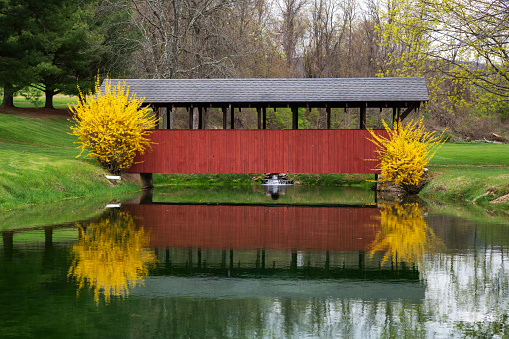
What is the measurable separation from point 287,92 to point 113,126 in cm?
758

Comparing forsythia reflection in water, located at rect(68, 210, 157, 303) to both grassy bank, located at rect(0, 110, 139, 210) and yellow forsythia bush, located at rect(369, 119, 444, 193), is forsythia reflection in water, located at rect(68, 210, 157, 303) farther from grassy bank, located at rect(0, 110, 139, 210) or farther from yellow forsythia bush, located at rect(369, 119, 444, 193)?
yellow forsythia bush, located at rect(369, 119, 444, 193)

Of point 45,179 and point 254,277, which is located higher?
point 45,179

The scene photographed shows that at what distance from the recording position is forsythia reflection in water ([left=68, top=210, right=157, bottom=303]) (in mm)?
7992

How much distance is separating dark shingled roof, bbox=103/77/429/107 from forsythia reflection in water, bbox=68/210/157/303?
39.8ft

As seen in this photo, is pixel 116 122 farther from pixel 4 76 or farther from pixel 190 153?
pixel 4 76

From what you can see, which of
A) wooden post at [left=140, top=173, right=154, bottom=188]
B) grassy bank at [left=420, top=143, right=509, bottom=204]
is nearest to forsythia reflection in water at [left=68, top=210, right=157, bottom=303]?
grassy bank at [left=420, top=143, right=509, bottom=204]

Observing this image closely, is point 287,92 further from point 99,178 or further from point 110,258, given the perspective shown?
point 110,258

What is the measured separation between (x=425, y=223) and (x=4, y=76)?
3066 centimetres

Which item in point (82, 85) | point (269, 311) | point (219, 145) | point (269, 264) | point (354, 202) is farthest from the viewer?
point (82, 85)

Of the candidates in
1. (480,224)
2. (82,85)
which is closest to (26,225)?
(480,224)

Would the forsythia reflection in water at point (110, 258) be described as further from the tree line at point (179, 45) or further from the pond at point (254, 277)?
the tree line at point (179, 45)

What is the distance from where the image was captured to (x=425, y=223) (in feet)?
46.6

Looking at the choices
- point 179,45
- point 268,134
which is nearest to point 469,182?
point 268,134

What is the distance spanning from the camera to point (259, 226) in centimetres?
1387
